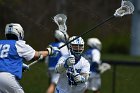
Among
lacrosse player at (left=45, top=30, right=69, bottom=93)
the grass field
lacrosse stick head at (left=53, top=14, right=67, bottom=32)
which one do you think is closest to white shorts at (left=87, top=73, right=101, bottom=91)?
the grass field

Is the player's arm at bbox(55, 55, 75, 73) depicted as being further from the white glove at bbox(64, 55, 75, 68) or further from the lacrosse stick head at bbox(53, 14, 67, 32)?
the lacrosse stick head at bbox(53, 14, 67, 32)

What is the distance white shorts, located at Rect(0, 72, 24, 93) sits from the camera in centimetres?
1270

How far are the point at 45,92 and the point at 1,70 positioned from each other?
23.2 feet

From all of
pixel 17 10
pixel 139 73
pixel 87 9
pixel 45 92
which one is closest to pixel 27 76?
pixel 45 92

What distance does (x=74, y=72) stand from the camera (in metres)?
13.6

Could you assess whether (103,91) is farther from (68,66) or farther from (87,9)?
(87,9)

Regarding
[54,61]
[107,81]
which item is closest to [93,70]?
[107,81]

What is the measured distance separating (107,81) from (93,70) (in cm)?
157

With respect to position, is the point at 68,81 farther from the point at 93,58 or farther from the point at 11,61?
the point at 93,58

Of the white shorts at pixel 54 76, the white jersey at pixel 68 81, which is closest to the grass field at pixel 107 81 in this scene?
the white shorts at pixel 54 76

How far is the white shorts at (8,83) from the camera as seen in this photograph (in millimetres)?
12695

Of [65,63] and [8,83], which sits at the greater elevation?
[65,63]

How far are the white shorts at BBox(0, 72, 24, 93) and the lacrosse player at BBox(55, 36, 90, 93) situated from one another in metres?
0.96

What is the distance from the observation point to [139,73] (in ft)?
67.2
